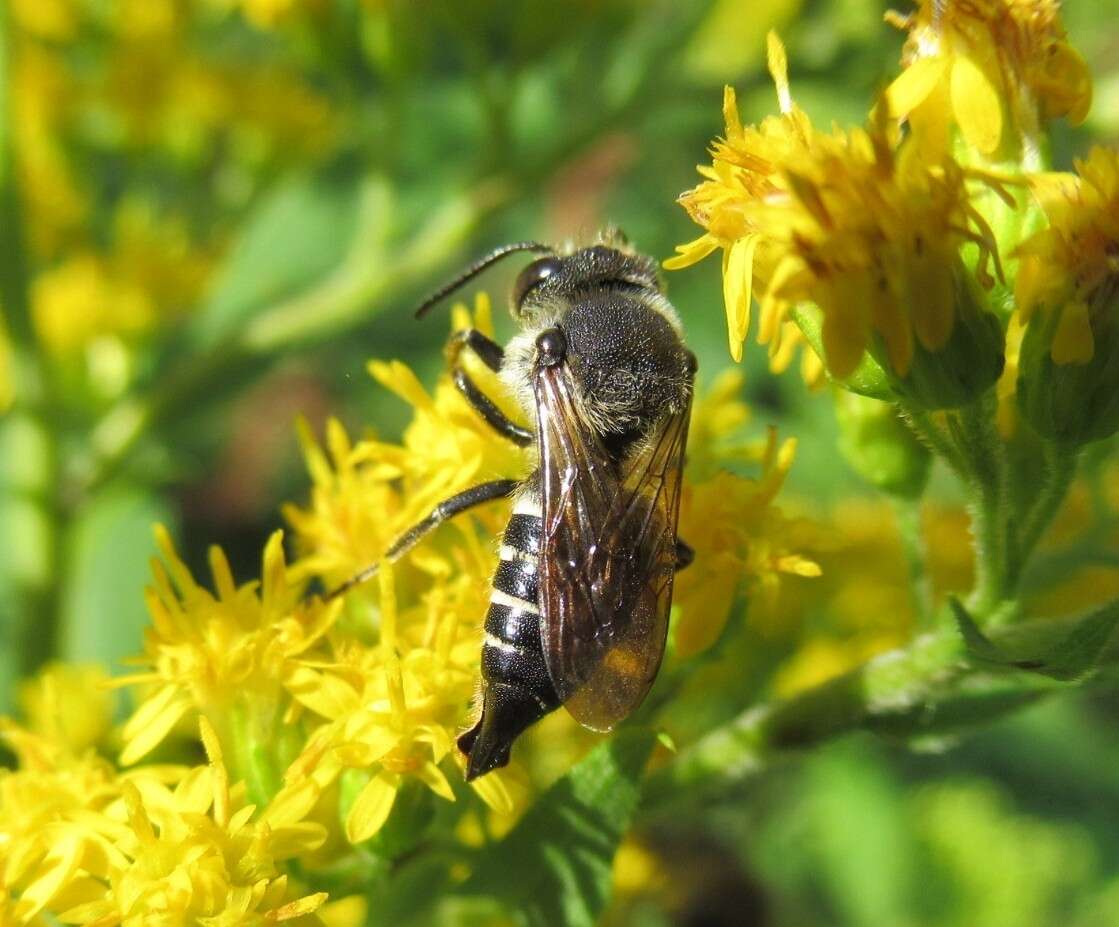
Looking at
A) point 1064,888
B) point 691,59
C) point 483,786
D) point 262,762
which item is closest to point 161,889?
point 262,762

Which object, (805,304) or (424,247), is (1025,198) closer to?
(805,304)

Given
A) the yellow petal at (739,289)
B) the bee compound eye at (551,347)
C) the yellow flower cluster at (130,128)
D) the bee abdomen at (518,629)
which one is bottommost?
the bee abdomen at (518,629)

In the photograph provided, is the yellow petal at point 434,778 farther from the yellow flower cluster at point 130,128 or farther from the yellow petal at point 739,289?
the yellow flower cluster at point 130,128

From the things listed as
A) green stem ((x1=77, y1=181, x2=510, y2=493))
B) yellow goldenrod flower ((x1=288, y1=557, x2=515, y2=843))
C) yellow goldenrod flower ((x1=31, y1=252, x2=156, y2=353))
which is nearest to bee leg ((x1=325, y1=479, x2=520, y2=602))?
yellow goldenrod flower ((x1=288, y1=557, x2=515, y2=843))

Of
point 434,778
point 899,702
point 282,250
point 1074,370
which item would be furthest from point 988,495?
point 282,250

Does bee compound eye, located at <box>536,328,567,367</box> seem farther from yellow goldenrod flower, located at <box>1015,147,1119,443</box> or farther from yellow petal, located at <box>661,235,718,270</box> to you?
yellow goldenrod flower, located at <box>1015,147,1119,443</box>

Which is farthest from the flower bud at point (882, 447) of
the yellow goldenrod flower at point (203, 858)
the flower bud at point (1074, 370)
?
the yellow goldenrod flower at point (203, 858)
